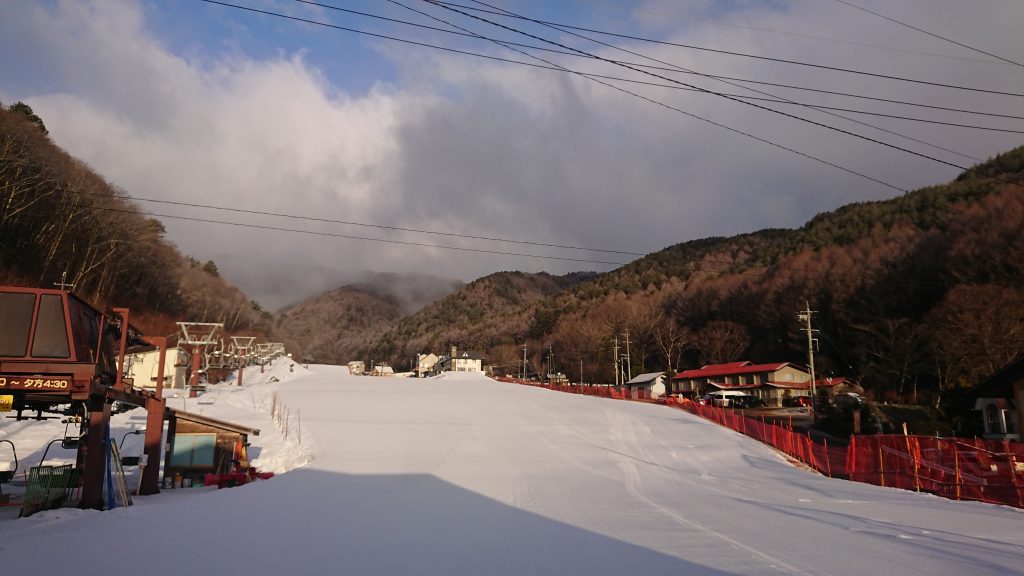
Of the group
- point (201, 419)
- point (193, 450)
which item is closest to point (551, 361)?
point (201, 419)

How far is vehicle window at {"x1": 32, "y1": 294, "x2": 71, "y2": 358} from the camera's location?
41.3 feet

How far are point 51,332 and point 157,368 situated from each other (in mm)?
45822

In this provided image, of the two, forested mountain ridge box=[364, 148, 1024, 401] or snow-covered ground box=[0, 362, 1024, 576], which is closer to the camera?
snow-covered ground box=[0, 362, 1024, 576]

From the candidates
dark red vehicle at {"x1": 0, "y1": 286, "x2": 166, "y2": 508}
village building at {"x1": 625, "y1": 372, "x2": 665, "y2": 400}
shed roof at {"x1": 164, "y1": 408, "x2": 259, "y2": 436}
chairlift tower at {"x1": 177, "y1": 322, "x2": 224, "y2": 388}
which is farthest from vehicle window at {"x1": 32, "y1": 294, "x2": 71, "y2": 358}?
village building at {"x1": 625, "y1": 372, "x2": 665, "y2": 400}

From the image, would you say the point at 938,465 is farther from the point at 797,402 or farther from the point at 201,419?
the point at 797,402

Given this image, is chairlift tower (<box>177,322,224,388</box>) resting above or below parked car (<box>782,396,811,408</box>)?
above

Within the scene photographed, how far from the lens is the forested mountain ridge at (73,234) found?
136 ft

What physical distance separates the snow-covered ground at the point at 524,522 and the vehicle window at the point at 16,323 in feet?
11.2

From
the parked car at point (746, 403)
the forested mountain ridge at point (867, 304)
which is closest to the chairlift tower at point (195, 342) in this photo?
the parked car at point (746, 403)

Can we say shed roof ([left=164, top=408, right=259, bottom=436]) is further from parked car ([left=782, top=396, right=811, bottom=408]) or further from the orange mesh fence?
parked car ([left=782, top=396, right=811, bottom=408])

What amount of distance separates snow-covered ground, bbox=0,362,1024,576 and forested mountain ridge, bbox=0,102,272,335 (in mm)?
13727

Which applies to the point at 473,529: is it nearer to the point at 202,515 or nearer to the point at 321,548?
the point at 321,548

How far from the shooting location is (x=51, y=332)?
12.7 meters

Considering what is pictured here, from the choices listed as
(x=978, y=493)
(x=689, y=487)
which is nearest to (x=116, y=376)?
(x=689, y=487)
